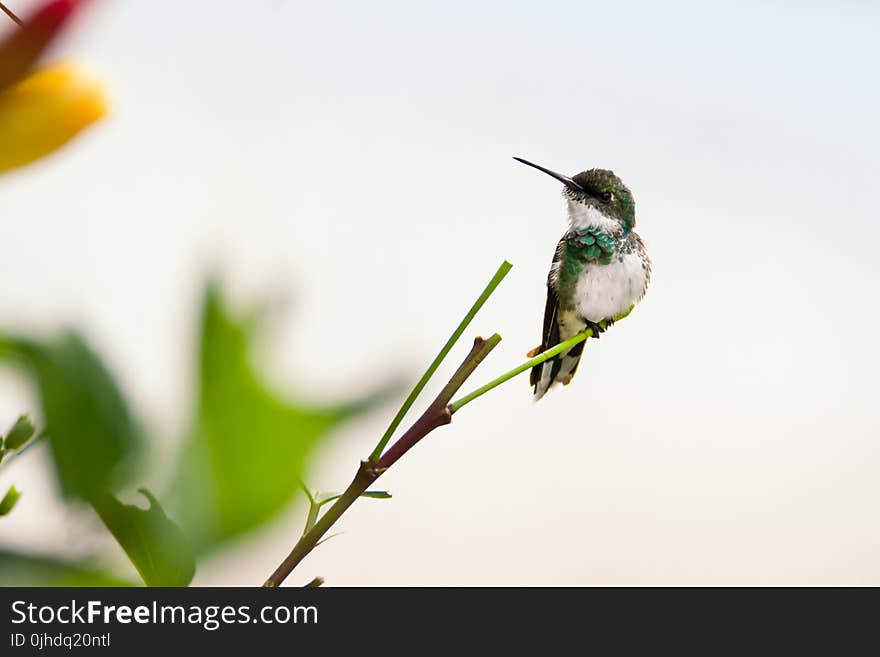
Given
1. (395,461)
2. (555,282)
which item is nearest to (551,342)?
(555,282)

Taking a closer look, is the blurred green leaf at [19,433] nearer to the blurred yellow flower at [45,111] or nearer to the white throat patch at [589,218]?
the blurred yellow flower at [45,111]

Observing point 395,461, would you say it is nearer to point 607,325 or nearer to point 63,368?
point 63,368

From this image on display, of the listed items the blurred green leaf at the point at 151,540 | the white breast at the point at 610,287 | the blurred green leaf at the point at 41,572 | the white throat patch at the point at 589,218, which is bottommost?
the blurred green leaf at the point at 41,572

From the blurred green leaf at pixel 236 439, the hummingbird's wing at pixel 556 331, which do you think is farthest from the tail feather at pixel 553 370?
the blurred green leaf at pixel 236 439

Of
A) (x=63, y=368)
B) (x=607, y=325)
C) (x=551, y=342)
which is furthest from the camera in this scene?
(x=551, y=342)

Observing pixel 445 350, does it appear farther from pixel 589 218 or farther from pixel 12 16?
pixel 589 218

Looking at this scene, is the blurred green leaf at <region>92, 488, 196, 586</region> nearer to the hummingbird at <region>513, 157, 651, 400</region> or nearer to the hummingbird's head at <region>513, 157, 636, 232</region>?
the hummingbird at <region>513, 157, 651, 400</region>
